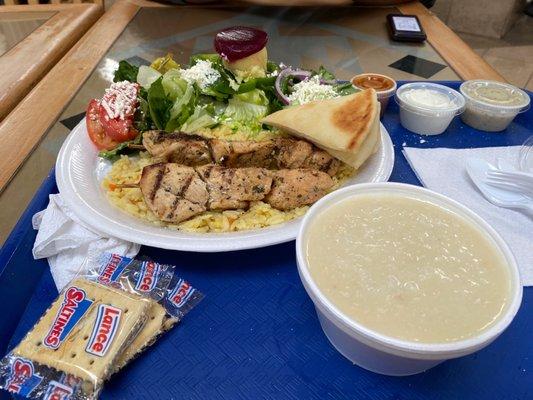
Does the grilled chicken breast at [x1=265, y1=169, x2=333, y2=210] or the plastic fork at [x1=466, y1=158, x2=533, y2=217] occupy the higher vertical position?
the grilled chicken breast at [x1=265, y1=169, x2=333, y2=210]

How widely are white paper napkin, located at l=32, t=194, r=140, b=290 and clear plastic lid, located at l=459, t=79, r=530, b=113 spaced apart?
5.18 feet

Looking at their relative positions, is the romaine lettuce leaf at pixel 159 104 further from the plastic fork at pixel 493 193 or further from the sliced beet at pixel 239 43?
the plastic fork at pixel 493 193

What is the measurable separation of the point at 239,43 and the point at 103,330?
1.42 meters

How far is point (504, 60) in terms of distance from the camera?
16.9 feet

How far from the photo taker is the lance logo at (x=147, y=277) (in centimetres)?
112

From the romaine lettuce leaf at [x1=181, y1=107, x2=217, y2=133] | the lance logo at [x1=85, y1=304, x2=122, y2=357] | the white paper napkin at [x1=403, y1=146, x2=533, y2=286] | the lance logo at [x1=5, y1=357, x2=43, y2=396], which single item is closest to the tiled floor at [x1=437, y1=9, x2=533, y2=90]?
the white paper napkin at [x1=403, y1=146, x2=533, y2=286]

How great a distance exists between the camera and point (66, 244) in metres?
1.24

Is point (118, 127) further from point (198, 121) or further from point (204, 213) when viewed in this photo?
point (204, 213)

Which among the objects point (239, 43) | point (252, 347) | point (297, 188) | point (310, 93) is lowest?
point (252, 347)

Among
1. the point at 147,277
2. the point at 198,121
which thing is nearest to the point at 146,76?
the point at 198,121

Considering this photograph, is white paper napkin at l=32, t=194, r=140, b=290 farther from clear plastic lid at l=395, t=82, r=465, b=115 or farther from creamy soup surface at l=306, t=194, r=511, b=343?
clear plastic lid at l=395, t=82, r=465, b=115

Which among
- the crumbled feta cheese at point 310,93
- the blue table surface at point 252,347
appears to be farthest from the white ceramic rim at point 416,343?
the crumbled feta cheese at point 310,93

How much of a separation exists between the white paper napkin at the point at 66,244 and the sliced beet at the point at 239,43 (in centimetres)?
105

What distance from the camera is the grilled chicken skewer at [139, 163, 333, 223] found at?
133 centimetres
